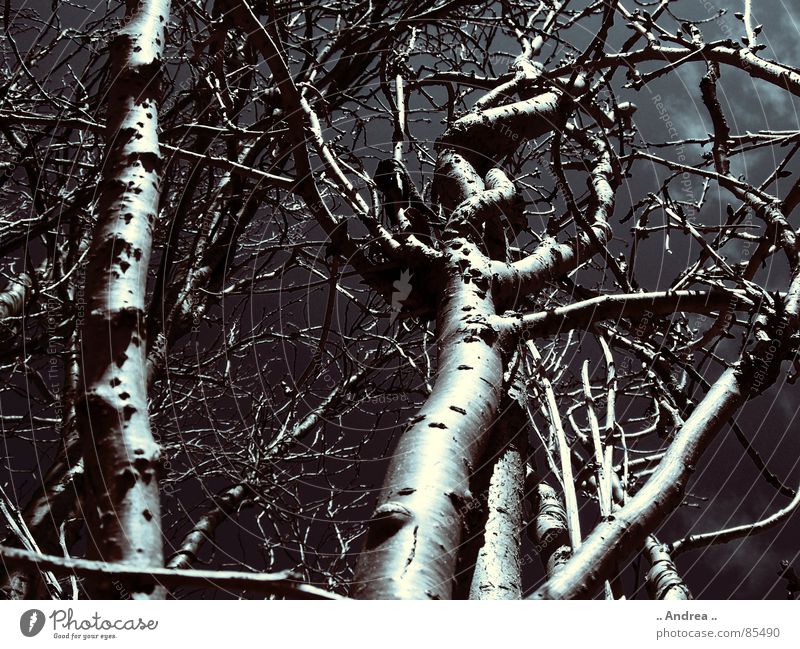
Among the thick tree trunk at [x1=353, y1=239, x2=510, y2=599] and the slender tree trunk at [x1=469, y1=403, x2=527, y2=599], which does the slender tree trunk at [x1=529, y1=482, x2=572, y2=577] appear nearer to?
the slender tree trunk at [x1=469, y1=403, x2=527, y2=599]

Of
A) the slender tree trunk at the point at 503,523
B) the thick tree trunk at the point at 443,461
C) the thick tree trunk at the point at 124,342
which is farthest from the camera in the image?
the slender tree trunk at the point at 503,523

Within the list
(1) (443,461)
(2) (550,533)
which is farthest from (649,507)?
(2) (550,533)

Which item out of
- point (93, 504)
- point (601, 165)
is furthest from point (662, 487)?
point (601, 165)

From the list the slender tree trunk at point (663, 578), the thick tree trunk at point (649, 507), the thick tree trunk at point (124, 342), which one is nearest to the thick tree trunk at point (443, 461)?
the thick tree trunk at point (649, 507)

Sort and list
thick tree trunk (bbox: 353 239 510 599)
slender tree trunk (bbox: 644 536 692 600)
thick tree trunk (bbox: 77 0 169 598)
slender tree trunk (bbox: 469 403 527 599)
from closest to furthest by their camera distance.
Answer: thick tree trunk (bbox: 77 0 169 598), thick tree trunk (bbox: 353 239 510 599), slender tree trunk (bbox: 469 403 527 599), slender tree trunk (bbox: 644 536 692 600)

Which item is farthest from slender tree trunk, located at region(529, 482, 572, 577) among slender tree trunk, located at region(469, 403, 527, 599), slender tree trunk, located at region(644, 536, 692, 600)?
slender tree trunk, located at region(469, 403, 527, 599)

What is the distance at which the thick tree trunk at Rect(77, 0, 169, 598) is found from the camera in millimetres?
794

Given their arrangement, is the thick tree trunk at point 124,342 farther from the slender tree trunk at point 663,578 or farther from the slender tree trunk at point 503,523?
the slender tree trunk at point 663,578

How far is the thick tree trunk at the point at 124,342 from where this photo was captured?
0.79 m

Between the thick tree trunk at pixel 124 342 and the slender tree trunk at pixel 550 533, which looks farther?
the slender tree trunk at pixel 550 533

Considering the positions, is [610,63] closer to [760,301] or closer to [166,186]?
[760,301]

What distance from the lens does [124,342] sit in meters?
0.92

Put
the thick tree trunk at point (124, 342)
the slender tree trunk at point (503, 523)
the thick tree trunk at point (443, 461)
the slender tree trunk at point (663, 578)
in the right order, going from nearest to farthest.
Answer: the thick tree trunk at point (124, 342) → the thick tree trunk at point (443, 461) → the slender tree trunk at point (503, 523) → the slender tree trunk at point (663, 578)

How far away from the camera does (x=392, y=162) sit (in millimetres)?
1884
